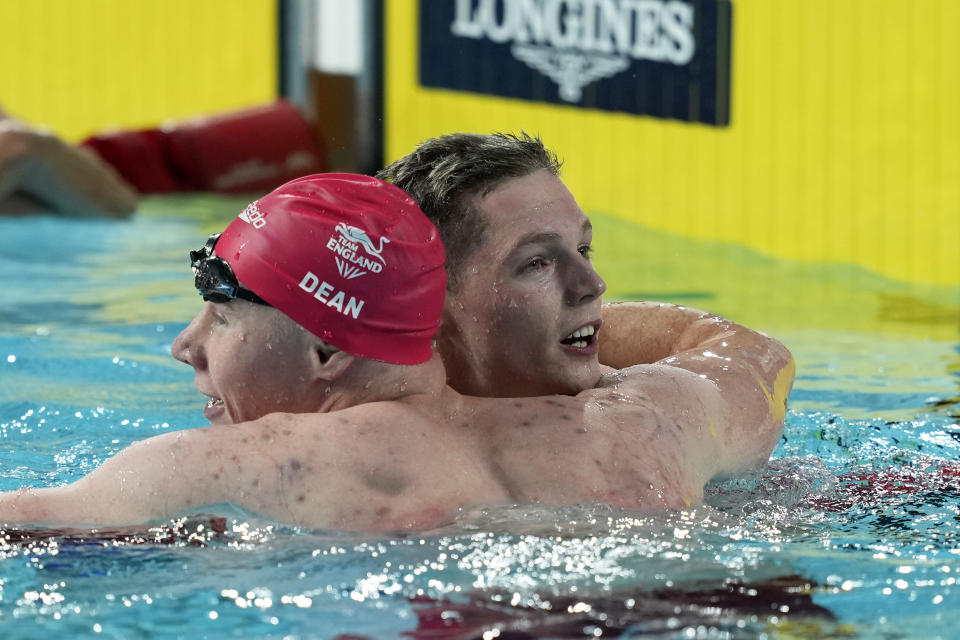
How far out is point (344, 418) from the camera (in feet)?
7.73

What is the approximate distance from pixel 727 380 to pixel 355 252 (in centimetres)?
90

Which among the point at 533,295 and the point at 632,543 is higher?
the point at 533,295

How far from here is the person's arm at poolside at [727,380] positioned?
2779 millimetres

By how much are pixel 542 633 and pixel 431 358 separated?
0.65 m

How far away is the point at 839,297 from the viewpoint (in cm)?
634

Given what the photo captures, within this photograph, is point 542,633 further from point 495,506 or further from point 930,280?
point 930,280

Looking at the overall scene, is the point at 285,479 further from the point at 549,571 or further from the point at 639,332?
the point at 639,332

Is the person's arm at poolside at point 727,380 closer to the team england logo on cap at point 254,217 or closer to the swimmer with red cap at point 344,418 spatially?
the swimmer with red cap at point 344,418

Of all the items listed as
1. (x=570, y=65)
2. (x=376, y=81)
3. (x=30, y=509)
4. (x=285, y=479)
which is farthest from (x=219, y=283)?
(x=376, y=81)

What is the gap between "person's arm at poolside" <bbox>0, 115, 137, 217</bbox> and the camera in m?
7.48

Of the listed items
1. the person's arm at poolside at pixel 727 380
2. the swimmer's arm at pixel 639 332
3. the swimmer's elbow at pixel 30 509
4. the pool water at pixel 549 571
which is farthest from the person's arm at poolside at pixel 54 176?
the swimmer's elbow at pixel 30 509

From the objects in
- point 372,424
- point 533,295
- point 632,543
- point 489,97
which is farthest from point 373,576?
point 489,97

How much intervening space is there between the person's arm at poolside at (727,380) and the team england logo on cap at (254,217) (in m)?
0.79

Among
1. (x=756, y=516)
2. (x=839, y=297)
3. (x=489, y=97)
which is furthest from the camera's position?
(x=489, y=97)
